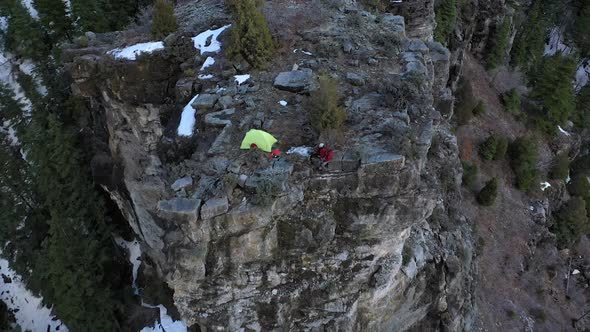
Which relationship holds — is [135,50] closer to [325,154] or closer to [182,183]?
[182,183]

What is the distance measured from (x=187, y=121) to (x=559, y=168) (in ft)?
143

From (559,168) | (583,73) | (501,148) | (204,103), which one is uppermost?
(204,103)

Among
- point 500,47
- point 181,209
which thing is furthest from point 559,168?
Result: point 181,209

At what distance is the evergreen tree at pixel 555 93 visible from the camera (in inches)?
1722

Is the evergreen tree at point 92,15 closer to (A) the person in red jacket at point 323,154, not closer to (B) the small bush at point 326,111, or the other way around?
(B) the small bush at point 326,111

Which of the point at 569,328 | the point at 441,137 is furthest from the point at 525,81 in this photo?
the point at 441,137

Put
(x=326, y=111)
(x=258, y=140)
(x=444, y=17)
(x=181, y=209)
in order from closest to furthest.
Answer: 1. (x=181, y=209)
2. (x=258, y=140)
3. (x=326, y=111)
4. (x=444, y=17)

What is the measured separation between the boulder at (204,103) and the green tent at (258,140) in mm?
2642

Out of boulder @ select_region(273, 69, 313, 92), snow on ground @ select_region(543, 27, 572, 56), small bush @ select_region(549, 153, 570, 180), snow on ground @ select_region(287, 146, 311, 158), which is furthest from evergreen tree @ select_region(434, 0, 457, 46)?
snow on ground @ select_region(543, 27, 572, 56)

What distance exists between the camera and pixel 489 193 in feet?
125

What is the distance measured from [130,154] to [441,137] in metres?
18.2

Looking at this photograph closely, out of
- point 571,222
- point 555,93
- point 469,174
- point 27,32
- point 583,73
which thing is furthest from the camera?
point 583,73

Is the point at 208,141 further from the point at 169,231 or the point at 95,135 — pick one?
the point at 95,135

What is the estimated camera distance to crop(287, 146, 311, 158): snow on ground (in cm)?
1280
